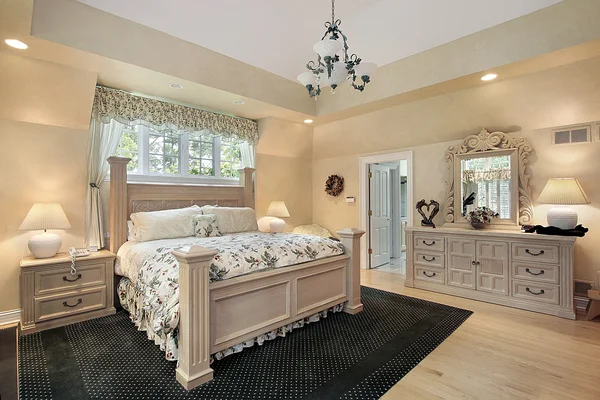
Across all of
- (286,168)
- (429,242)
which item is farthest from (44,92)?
(429,242)

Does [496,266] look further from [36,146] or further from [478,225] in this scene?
[36,146]

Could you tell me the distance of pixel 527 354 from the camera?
2471 millimetres

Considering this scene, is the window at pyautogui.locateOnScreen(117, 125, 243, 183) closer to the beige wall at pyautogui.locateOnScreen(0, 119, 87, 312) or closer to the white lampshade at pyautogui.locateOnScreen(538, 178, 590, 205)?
the beige wall at pyautogui.locateOnScreen(0, 119, 87, 312)

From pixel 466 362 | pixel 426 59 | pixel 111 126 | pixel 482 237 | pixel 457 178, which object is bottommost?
pixel 466 362

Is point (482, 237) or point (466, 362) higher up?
point (482, 237)

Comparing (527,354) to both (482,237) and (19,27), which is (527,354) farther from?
(19,27)

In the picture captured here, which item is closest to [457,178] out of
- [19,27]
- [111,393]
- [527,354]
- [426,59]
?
[426,59]

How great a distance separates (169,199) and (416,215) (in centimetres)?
370

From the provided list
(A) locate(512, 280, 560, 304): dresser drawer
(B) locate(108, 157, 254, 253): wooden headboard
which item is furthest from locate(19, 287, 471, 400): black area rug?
(B) locate(108, 157, 254, 253): wooden headboard

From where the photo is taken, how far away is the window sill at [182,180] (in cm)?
414

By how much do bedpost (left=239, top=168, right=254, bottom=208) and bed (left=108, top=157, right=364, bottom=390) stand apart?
24.8 inches

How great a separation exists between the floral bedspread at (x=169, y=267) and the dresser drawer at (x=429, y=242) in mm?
1560

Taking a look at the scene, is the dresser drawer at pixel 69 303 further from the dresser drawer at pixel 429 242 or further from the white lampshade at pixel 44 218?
the dresser drawer at pixel 429 242

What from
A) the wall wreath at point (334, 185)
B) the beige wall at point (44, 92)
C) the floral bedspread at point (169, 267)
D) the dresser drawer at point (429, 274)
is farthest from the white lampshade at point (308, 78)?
the wall wreath at point (334, 185)
